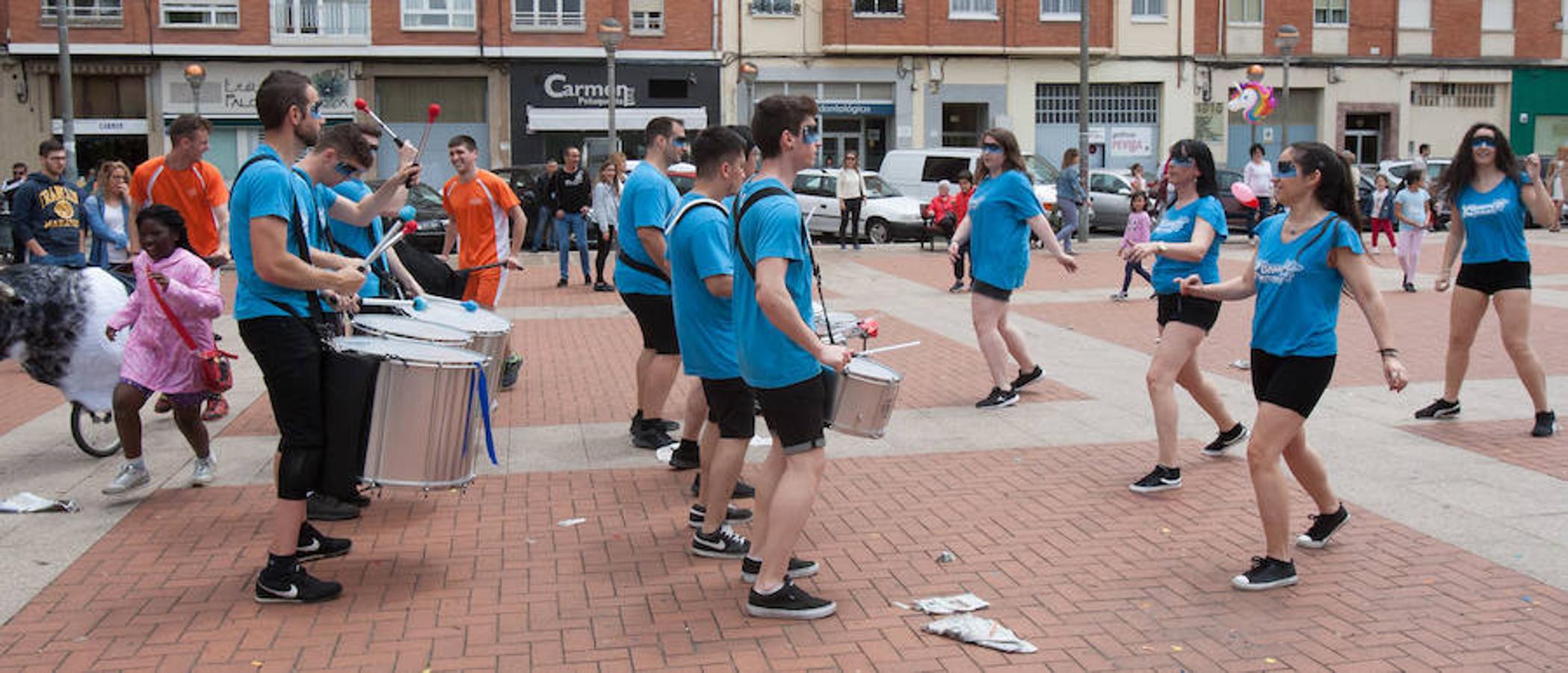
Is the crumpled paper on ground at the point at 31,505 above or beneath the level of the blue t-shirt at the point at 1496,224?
beneath

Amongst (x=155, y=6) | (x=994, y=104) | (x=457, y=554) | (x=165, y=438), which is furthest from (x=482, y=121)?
(x=457, y=554)

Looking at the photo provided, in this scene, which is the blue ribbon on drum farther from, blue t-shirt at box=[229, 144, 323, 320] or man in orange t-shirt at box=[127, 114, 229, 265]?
man in orange t-shirt at box=[127, 114, 229, 265]

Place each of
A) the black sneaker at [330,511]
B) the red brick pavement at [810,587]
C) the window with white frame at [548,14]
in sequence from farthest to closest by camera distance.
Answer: the window with white frame at [548,14] < the black sneaker at [330,511] < the red brick pavement at [810,587]

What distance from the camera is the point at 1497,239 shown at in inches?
307

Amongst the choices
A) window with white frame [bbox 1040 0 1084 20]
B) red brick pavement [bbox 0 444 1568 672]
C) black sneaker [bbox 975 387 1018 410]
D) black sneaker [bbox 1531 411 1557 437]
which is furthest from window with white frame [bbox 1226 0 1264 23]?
red brick pavement [bbox 0 444 1568 672]

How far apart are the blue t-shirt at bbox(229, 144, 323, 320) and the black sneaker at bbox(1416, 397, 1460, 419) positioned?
628cm

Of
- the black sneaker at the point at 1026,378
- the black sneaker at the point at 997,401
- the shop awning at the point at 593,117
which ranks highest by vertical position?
the shop awning at the point at 593,117

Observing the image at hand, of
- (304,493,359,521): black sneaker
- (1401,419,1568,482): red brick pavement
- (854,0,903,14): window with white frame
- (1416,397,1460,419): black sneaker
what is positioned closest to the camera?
(304,493,359,521): black sneaker

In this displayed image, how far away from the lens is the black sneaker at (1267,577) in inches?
199

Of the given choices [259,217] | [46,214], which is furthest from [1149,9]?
[259,217]

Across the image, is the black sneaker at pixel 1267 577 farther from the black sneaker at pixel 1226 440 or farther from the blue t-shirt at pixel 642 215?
the blue t-shirt at pixel 642 215

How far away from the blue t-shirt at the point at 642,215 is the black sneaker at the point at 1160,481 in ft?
8.15

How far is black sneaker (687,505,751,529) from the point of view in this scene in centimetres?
589

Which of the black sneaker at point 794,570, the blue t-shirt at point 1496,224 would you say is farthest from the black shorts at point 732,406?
the blue t-shirt at point 1496,224
